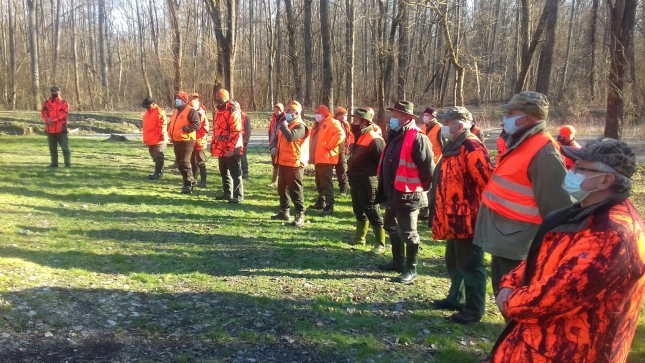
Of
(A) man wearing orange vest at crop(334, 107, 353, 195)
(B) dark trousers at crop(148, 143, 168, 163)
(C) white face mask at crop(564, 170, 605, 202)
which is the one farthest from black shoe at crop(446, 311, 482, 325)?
(B) dark trousers at crop(148, 143, 168, 163)

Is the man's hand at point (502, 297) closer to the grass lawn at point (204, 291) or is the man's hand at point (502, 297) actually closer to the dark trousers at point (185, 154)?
the grass lawn at point (204, 291)

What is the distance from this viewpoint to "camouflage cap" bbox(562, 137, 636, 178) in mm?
2283

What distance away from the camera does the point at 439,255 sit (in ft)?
25.0

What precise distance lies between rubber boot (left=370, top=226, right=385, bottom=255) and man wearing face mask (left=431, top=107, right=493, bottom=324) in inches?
90.7

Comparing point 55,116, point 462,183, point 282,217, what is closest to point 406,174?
point 462,183

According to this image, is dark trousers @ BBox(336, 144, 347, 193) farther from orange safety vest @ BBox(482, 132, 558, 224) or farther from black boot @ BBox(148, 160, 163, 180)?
orange safety vest @ BBox(482, 132, 558, 224)

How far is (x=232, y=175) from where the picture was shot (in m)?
10.4

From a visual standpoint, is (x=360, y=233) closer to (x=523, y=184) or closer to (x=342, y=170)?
(x=342, y=170)

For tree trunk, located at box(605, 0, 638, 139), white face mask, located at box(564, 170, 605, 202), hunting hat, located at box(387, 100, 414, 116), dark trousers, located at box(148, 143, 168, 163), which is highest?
tree trunk, located at box(605, 0, 638, 139)

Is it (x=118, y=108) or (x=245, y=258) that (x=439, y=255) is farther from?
(x=118, y=108)

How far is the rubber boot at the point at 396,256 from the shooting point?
6.30 metres

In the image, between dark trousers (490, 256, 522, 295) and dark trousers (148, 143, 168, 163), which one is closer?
dark trousers (490, 256, 522, 295)

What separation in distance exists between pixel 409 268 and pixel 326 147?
373 cm

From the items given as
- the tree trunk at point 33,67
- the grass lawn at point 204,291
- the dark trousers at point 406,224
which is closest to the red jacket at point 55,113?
the grass lawn at point 204,291
